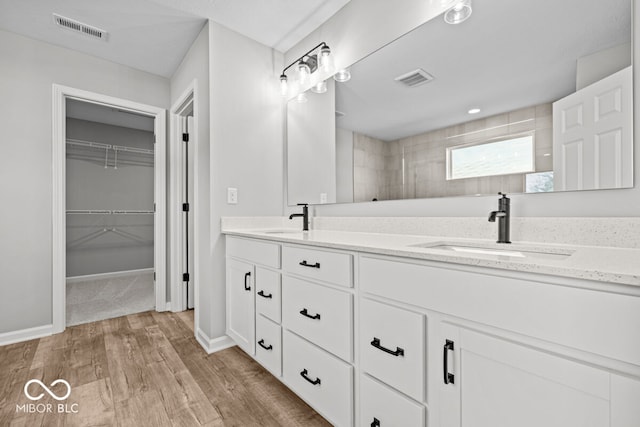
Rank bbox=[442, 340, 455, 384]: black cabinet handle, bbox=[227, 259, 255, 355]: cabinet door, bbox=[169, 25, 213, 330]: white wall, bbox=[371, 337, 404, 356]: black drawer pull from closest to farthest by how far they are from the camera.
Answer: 1. bbox=[442, 340, 455, 384]: black cabinet handle
2. bbox=[371, 337, 404, 356]: black drawer pull
3. bbox=[227, 259, 255, 355]: cabinet door
4. bbox=[169, 25, 213, 330]: white wall

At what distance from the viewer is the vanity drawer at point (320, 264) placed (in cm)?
117

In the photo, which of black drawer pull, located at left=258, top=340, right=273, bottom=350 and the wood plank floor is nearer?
the wood plank floor

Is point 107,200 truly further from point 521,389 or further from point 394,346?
point 521,389

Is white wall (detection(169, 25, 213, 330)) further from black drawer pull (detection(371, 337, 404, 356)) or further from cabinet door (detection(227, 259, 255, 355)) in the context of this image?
black drawer pull (detection(371, 337, 404, 356))

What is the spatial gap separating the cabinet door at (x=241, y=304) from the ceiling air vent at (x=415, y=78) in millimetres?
1437

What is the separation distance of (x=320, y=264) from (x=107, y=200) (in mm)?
4596

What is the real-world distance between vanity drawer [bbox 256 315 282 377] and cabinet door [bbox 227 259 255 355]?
0.07m

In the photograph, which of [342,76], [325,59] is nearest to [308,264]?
[342,76]

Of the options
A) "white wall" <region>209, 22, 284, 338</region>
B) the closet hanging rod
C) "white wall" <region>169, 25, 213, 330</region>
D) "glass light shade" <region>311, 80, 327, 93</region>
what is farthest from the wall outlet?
the closet hanging rod

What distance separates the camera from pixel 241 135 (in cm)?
228

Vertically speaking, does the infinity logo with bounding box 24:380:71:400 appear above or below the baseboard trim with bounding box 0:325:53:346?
below

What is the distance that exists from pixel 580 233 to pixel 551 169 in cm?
27

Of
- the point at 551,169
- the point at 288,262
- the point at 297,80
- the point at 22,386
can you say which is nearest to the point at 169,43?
the point at 297,80

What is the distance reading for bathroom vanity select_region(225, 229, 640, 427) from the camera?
61 cm
